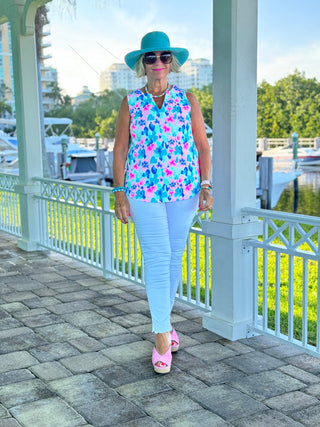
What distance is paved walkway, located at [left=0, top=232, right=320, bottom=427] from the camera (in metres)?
2.58

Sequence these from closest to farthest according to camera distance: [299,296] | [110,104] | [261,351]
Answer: [261,351], [299,296], [110,104]

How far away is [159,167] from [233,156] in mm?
653

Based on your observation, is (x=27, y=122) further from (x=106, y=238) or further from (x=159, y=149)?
(x=159, y=149)

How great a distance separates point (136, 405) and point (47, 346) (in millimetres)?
1003

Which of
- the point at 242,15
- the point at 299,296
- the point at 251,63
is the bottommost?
the point at 299,296

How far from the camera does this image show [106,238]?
514 centimetres

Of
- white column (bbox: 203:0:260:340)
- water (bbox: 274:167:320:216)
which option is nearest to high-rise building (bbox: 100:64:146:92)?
white column (bbox: 203:0:260:340)

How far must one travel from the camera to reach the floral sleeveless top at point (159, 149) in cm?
296

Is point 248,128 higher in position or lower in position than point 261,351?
higher

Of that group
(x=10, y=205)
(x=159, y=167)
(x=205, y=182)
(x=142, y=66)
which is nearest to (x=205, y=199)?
(x=205, y=182)

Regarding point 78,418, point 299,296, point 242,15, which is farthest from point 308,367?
point 299,296

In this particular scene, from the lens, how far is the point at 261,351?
3.35 metres

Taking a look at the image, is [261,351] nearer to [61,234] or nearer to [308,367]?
[308,367]

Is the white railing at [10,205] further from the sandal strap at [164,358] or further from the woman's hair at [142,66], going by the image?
the sandal strap at [164,358]
